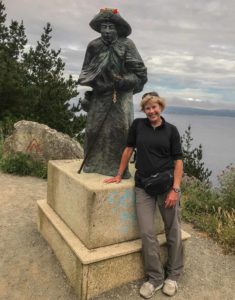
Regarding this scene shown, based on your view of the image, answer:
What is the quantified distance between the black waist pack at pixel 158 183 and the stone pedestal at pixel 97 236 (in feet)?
0.80

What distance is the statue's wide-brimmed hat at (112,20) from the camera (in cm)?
349

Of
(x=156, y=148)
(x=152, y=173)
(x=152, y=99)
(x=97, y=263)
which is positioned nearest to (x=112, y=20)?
(x=152, y=99)

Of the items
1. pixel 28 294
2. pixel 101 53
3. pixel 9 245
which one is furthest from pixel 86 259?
pixel 101 53

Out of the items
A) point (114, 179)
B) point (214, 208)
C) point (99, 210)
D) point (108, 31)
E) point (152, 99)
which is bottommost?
point (214, 208)

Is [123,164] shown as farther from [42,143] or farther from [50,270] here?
[42,143]

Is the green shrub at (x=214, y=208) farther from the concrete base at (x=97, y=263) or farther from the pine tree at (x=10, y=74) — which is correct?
the pine tree at (x=10, y=74)

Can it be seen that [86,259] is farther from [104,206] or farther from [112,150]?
[112,150]

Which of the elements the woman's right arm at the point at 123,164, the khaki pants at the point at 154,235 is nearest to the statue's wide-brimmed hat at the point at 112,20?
the woman's right arm at the point at 123,164

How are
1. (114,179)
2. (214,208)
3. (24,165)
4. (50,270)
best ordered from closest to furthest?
(114,179), (50,270), (214,208), (24,165)

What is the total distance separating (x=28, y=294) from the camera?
3230 millimetres

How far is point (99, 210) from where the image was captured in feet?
10.5

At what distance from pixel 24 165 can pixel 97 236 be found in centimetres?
482

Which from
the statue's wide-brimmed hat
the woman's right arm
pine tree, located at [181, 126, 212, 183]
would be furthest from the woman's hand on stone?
pine tree, located at [181, 126, 212, 183]

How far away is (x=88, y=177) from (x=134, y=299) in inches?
53.3
